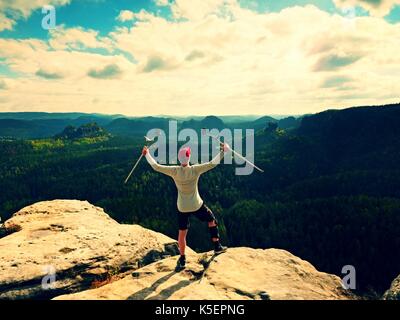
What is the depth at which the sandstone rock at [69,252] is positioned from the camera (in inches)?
523

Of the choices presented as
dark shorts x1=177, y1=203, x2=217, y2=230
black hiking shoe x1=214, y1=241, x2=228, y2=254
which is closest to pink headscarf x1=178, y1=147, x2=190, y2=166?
dark shorts x1=177, y1=203, x2=217, y2=230

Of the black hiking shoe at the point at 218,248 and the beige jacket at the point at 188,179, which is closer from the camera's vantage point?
the beige jacket at the point at 188,179

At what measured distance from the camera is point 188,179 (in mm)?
13406

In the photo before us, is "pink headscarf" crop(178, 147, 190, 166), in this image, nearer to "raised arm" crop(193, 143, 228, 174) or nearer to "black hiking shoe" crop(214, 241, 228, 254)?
"raised arm" crop(193, 143, 228, 174)

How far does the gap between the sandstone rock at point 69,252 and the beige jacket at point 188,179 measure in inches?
153

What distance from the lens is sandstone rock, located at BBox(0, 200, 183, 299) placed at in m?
13.3

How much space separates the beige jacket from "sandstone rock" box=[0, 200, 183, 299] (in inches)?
153

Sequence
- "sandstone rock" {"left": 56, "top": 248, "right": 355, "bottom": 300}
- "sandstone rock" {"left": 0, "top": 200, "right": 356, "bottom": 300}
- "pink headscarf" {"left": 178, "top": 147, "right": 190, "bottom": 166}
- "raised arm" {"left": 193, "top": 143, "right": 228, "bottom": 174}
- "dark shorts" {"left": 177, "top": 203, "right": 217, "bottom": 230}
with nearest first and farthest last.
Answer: "sandstone rock" {"left": 56, "top": 248, "right": 355, "bottom": 300}
"sandstone rock" {"left": 0, "top": 200, "right": 356, "bottom": 300}
"pink headscarf" {"left": 178, "top": 147, "right": 190, "bottom": 166}
"raised arm" {"left": 193, "top": 143, "right": 228, "bottom": 174}
"dark shorts" {"left": 177, "top": 203, "right": 217, "bottom": 230}

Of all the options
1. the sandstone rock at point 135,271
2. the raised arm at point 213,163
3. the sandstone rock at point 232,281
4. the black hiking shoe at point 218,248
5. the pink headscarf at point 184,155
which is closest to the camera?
the sandstone rock at point 232,281

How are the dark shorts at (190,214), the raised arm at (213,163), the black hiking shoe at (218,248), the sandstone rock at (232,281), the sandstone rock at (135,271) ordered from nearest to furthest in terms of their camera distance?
the sandstone rock at (232,281)
the sandstone rock at (135,271)
the raised arm at (213,163)
the dark shorts at (190,214)
the black hiking shoe at (218,248)

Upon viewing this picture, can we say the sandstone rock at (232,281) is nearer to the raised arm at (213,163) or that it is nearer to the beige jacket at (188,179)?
the beige jacket at (188,179)

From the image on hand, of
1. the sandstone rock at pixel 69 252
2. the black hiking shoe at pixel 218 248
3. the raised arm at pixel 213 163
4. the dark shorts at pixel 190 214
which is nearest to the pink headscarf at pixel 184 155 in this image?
the raised arm at pixel 213 163
